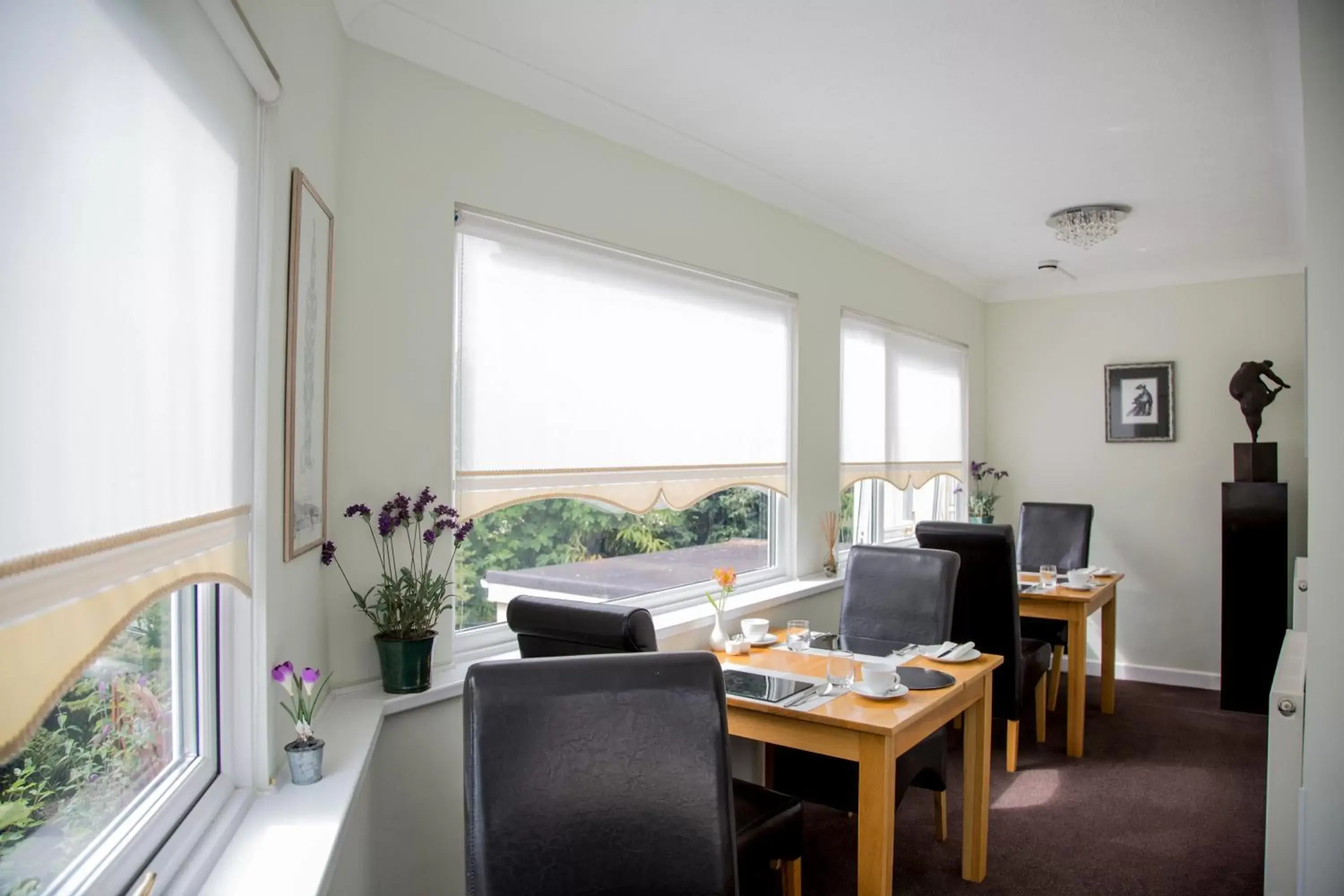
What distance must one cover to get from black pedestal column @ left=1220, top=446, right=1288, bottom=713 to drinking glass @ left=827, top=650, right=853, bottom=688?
10.5 feet

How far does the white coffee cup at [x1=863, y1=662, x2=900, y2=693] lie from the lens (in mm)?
2309

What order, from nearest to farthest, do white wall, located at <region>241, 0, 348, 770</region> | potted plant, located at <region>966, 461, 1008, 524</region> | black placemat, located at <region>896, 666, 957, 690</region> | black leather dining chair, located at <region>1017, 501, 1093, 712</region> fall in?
white wall, located at <region>241, 0, 348, 770</region>
black placemat, located at <region>896, 666, 957, 690</region>
black leather dining chair, located at <region>1017, 501, 1093, 712</region>
potted plant, located at <region>966, 461, 1008, 524</region>

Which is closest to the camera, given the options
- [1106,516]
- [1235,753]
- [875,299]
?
[1235,753]

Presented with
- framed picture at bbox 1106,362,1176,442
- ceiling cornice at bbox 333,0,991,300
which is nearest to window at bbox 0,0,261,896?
ceiling cornice at bbox 333,0,991,300

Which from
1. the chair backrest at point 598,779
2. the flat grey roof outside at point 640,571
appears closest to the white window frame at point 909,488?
the flat grey roof outside at point 640,571

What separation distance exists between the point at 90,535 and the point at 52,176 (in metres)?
0.37

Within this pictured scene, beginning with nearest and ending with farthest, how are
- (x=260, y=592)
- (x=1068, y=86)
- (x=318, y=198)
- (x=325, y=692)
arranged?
(x=260, y=592), (x=318, y=198), (x=325, y=692), (x=1068, y=86)

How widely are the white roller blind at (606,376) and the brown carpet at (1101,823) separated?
1338mm

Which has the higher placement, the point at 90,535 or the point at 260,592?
the point at 90,535

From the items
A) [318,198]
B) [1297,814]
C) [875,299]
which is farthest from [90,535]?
[875,299]

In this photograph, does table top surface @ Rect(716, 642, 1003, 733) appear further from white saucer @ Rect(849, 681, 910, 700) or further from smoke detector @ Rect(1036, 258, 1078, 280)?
smoke detector @ Rect(1036, 258, 1078, 280)

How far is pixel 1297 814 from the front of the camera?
82.4 inches

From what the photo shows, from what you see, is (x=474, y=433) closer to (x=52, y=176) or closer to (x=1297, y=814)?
(x=52, y=176)

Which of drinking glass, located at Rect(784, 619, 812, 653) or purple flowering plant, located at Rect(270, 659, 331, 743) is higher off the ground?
purple flowering plant, located at Rect(270, 659, 331, 743)
